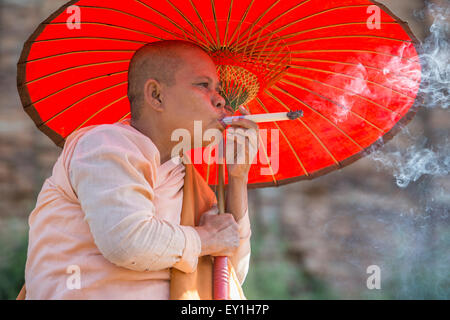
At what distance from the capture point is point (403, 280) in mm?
4555

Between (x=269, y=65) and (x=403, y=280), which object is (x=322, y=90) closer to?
(x=269, y=65)

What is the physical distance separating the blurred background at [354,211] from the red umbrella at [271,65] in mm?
2505

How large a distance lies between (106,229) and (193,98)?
1.72ft

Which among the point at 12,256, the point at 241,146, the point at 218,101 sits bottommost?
the point at 12,256

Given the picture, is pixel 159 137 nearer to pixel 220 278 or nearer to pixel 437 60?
pixel 220 278

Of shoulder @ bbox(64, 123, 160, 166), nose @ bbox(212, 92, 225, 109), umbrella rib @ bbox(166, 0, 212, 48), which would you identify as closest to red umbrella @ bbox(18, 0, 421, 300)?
umbrella rib @ bbox(166, 0, 212, 48)

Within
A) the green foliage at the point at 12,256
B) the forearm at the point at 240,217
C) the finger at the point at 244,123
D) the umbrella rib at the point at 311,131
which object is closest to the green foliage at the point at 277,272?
the green foliage at the point at 12,256

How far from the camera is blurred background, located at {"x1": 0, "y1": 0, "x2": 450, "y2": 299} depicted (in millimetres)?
4266

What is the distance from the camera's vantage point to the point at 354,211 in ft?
15.2

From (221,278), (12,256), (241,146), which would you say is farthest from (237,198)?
(12,256)

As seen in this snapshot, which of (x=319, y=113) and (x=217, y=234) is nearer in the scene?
(x=217, y=234)

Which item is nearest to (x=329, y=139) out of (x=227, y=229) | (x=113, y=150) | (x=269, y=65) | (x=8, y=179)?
(x=269, y=65)

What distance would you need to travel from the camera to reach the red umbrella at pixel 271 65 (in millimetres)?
1566

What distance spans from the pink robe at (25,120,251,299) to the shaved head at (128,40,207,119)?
0.19 metres
